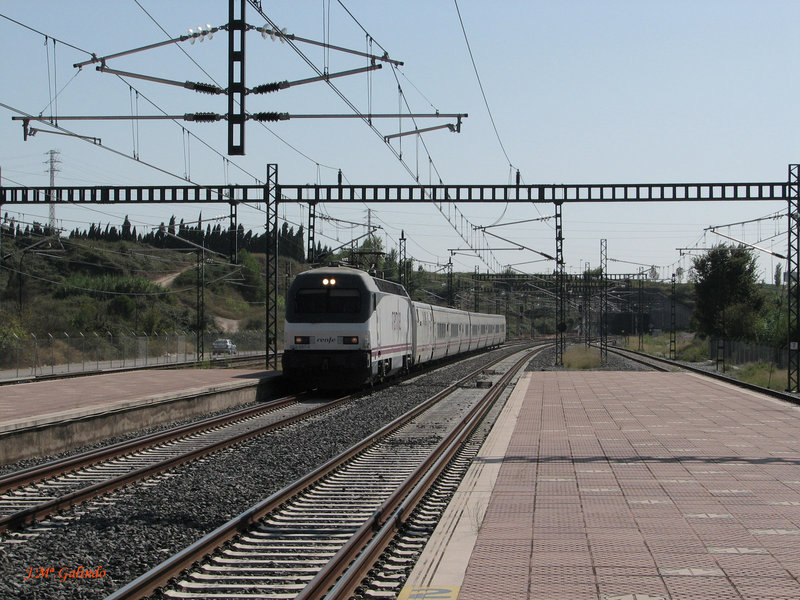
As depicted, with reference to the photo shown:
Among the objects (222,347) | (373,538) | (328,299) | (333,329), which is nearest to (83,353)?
(222,347)

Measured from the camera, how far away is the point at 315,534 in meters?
8.50

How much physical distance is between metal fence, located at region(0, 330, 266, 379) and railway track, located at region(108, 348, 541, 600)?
920 inches

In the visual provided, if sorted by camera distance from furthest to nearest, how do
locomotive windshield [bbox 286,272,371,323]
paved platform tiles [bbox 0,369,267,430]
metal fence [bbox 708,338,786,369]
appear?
metal fence [bbox 708,338,786,369], locomotive windshield [bbox 286,272,371,323], paved platform tiles [bbox 0,369,267,430]

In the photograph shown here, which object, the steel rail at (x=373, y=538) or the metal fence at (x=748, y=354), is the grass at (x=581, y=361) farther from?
the steel rail at (x=373, y=538)

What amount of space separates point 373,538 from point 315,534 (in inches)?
29.8

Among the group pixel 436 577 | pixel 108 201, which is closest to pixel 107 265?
pixel 108 201

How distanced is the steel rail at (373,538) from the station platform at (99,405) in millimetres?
6254

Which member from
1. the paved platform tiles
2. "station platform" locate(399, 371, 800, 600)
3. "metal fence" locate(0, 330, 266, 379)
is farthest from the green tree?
"station platform" locate(399, 371, 800, 600)

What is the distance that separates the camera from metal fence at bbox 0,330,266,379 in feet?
112

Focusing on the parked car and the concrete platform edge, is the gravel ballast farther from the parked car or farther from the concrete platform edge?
the parked car

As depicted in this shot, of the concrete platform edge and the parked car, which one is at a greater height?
the parked car

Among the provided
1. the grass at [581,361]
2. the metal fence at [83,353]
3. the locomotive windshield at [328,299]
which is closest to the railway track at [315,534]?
the locomotive windshield at [328,299]

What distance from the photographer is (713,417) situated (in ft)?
60.4

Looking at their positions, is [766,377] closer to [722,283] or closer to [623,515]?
[623,515]
